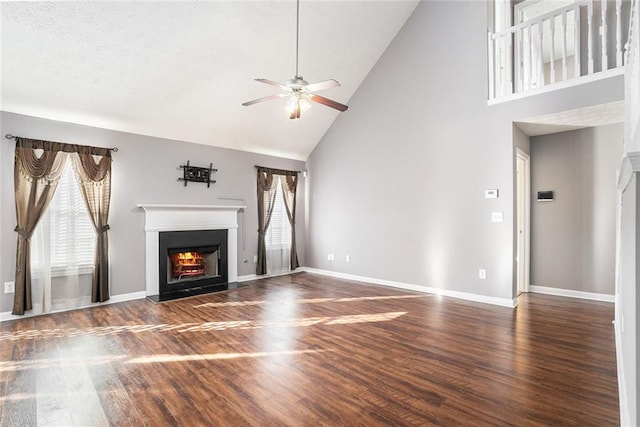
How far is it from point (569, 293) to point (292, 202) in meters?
5.18

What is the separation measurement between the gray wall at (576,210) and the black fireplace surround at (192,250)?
537cm

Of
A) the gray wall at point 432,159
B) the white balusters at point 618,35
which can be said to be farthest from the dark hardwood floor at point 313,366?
the white balusters at point 618,35

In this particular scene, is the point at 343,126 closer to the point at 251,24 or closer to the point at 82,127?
the point at 251,24

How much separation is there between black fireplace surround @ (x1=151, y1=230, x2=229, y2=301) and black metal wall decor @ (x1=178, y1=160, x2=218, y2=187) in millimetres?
911

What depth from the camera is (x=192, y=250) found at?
5.56m

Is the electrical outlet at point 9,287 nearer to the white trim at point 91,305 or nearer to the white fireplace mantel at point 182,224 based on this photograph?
the white trim at point 91,305

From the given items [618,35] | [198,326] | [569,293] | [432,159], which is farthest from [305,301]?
[618,35]

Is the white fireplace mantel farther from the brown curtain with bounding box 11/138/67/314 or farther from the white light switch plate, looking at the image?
the white light switch plate

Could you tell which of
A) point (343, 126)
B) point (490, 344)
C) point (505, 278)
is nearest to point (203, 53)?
point (343, 126)

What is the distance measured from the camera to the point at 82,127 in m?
4.46

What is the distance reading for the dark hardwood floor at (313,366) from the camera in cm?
203

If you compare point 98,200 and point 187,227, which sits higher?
point 98,200

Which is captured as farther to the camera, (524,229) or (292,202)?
(292,202)

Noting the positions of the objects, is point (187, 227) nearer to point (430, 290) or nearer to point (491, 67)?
point (430, 290)
